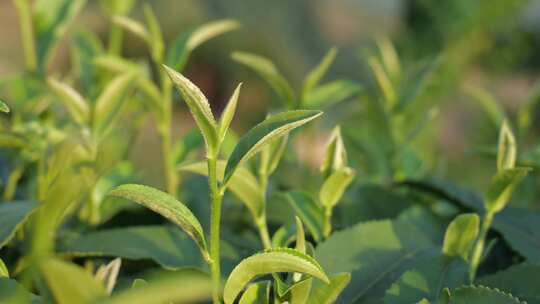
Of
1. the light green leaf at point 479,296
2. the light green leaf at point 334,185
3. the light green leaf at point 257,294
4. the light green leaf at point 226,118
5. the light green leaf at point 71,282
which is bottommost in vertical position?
the light green leaf at point 479,296

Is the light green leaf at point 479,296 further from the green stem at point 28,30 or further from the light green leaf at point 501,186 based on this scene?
the green stem at point 28,30

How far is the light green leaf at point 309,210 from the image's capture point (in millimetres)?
562

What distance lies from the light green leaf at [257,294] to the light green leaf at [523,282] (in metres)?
0.15

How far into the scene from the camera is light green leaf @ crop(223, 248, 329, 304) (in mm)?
399

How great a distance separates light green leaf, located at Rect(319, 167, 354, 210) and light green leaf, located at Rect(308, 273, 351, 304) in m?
0.09

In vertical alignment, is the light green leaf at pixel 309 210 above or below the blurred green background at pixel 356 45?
above

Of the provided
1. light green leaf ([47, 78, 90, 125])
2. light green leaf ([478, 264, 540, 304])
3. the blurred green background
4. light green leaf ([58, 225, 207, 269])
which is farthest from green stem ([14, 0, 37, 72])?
the blurred green background

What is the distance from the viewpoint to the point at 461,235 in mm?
512

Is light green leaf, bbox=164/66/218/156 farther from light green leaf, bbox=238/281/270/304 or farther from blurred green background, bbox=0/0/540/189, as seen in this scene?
blurred green background, bbox=0/0/540/189

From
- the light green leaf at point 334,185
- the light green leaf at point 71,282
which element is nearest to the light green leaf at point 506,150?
the light green leaf at point 334,185

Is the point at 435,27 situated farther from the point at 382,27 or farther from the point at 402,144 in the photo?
the point at 402,144

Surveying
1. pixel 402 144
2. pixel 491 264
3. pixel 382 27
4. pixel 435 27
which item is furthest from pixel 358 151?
pixel 382 27

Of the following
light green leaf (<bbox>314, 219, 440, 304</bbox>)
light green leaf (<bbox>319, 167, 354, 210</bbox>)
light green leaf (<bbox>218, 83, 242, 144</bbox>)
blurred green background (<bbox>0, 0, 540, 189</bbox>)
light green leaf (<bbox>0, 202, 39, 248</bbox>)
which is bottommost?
blurred green background (<bbox>0, 0, 540, 189</bbox>)

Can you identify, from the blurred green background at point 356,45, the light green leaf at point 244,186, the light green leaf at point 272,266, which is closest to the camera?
the light green leaf at point 272,266
